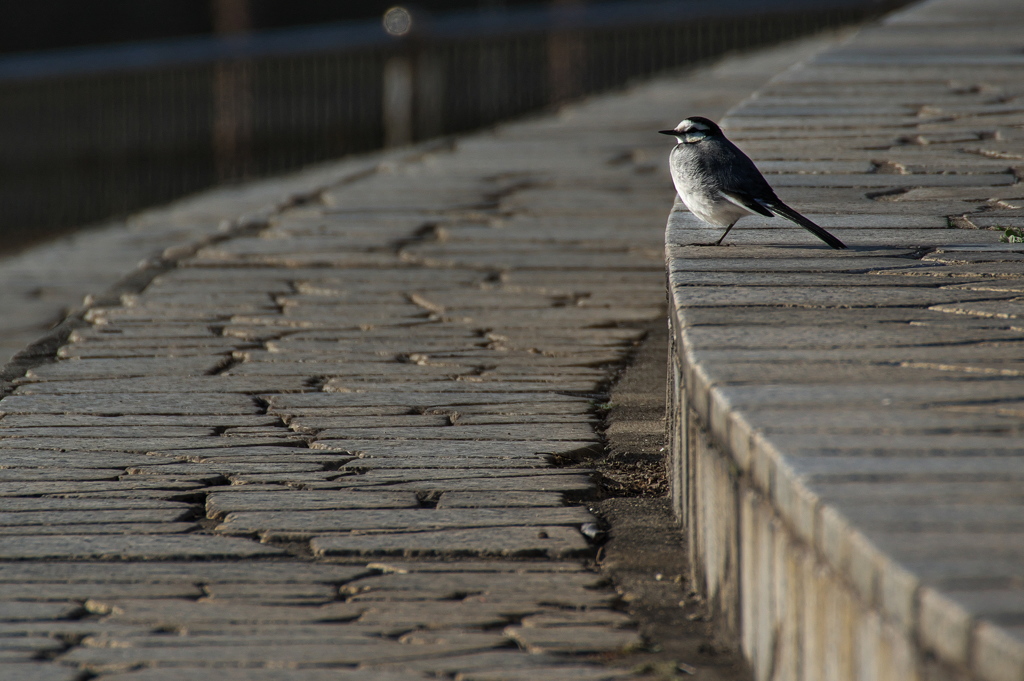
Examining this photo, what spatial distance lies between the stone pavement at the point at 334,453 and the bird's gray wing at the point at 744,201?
0.67 meters

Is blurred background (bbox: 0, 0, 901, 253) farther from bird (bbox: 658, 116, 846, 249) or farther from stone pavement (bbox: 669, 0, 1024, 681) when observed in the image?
bird (bbox: 658, 116, 846, 249)

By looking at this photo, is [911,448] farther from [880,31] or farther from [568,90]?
[568,90]

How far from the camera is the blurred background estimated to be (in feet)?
34.9

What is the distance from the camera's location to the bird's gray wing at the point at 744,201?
2979 mm

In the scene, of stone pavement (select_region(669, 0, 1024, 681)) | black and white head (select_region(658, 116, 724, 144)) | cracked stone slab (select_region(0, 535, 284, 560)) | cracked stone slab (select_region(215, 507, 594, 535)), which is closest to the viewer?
stone pavement (select_region(669, 0, 1024, 681))

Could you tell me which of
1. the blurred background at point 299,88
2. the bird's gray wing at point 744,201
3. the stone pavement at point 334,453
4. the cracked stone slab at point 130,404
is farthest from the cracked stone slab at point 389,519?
the blurred background at point 299,88

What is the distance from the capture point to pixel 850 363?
89.2 inches

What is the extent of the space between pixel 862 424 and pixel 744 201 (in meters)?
1.13

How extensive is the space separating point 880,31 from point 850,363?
5569 millimetres

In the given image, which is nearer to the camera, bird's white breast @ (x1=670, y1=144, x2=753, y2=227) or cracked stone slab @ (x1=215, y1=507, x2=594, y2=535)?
cracked stone slab @ (x1=215, y1=507, x2=594, y2=535)

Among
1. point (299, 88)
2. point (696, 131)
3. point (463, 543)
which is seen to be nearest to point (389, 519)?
point (463, 543)

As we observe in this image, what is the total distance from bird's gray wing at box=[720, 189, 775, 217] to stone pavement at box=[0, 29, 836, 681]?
2.20ft

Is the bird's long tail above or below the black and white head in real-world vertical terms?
below

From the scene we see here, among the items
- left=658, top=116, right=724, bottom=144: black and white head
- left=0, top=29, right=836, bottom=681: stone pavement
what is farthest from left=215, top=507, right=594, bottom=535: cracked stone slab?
left=658, top=116, right=724, bottom=144: black and white head
